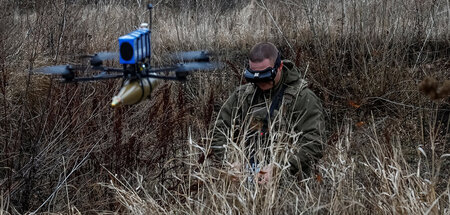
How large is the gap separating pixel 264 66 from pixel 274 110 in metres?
0.31

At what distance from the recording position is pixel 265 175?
3279 mm

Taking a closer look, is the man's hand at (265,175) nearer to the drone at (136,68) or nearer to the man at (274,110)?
the man at (274,110)

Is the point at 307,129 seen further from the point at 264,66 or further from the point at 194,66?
the point at 194,66

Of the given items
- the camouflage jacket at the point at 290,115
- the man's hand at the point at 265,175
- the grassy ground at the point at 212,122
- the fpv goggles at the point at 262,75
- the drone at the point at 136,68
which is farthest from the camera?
the camouflage jacket at the point at 290,115

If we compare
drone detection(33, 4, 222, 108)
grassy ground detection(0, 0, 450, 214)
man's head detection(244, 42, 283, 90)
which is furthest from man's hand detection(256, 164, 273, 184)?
drone detection(33, 4, 222, 108)

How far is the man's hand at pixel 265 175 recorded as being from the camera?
3.13 metres

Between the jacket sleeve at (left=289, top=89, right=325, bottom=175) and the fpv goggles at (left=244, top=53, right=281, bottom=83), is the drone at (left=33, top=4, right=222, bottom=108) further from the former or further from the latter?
the jacket sleeve at (left=289, top=89, right=325, bottom=175)

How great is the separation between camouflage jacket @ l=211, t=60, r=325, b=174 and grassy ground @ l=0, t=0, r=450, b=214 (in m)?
0.15

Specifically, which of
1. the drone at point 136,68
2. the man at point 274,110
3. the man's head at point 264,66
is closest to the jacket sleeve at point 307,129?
the man at point 274,110

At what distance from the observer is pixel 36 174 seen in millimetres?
4430

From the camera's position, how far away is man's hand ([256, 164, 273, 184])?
3.13m

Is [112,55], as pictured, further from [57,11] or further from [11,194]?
[57,11]

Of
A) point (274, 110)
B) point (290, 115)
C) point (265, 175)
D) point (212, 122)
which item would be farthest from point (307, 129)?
point (212, 122)

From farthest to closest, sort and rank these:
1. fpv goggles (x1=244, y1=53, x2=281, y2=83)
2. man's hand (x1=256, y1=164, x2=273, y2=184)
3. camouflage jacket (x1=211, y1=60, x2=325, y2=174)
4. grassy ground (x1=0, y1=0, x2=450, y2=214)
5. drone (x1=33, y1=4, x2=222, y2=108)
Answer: camouflage jacket (x1=211, y1=60, x2=325, y2=174) < fpv goggles (x1=244, y1=53, x2=281, y2=83) < grassy ground (x1=0, y1=0, x2=450, y2=214) < man's hand (x1=256, y1=164, x2=273, y2=184) < drone (x1=33, y1=4, x2=222, y2=108)
